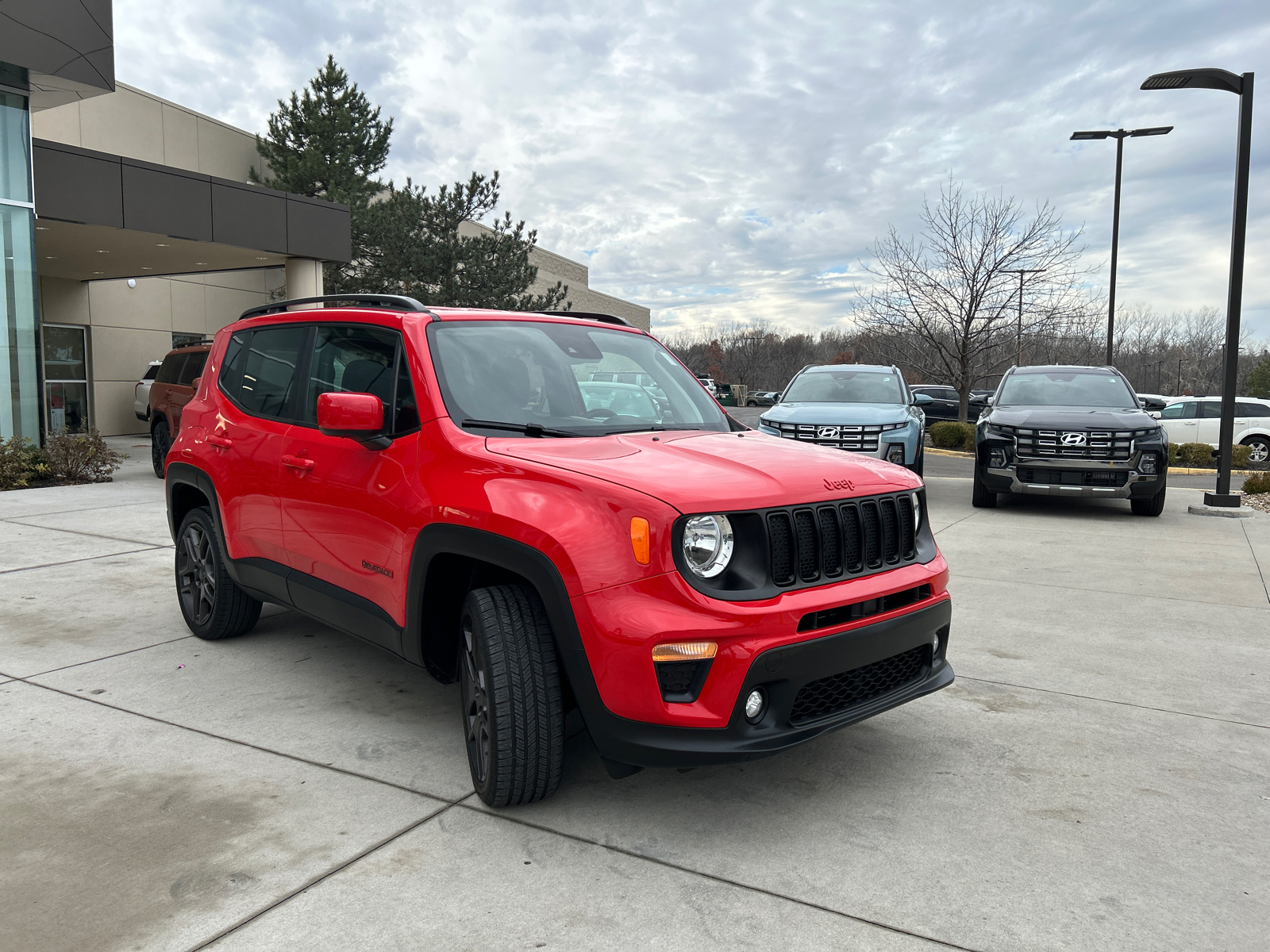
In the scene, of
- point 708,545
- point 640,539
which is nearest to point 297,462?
point 640,539

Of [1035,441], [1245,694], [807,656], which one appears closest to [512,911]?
[807,656]

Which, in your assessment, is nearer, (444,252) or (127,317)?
(127,317)

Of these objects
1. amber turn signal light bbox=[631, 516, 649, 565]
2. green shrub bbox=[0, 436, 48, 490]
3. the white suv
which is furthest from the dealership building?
the white suv

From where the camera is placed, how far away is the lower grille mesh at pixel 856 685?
309 cm

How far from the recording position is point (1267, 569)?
25.3ft

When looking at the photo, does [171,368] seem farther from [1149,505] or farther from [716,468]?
[1149,505]

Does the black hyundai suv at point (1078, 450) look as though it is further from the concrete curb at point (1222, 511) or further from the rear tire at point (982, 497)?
the concrete curb at point (1222, 511)

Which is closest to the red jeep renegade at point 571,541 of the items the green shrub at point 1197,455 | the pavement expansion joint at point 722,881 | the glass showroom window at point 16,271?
the pavement expansion joint at point 722,881

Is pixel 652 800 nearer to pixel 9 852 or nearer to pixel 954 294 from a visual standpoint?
pixel 9 852

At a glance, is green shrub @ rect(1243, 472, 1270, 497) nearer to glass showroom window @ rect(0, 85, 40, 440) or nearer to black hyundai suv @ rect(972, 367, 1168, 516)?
black hyundai suv @ rect(972, 367, 1168, 516)

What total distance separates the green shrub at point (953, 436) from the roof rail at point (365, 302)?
1917 cm

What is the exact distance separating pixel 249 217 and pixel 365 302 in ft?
44.6

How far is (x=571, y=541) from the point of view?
9.74 feet

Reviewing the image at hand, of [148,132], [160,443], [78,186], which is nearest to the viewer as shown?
[160,443]
